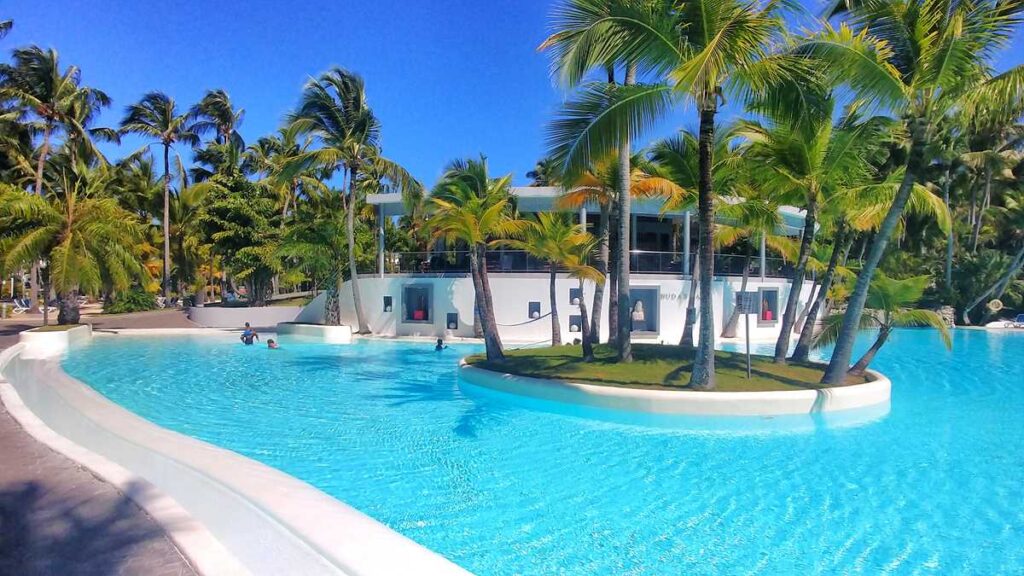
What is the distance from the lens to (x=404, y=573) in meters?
3.52

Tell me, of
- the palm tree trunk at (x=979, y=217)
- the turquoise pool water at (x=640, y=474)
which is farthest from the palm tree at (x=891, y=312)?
the palm tree trunk at (x=979, y=217)

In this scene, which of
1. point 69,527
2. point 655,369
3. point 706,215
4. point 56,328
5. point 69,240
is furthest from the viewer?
point 56,328

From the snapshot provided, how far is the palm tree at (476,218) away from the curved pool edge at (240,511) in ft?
26.4

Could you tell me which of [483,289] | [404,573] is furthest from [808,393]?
[404,573]

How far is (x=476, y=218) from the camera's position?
14453mm

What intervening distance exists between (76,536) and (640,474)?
5.73m

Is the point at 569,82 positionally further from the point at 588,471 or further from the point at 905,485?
the point at 905,485

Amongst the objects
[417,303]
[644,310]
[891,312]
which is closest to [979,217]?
[644,310]

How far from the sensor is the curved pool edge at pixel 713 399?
33.9ft

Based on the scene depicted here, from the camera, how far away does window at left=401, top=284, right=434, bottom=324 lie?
2467 cm

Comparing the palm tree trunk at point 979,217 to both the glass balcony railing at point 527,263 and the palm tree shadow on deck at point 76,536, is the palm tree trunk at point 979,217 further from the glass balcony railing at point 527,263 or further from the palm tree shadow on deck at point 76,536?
the palm tree shadow on deck at point 76,536

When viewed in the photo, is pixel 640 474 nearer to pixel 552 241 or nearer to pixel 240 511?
pixel 240 511

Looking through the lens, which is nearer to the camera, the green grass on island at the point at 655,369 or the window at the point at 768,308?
the green grass on island at the point at 655,369

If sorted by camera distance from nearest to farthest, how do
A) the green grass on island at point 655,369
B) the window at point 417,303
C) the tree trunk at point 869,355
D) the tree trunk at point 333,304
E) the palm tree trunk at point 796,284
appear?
the green grass on island at point 655,369
the tree trunk at point 869,355
the palm tree trunk at point 796,284
the window at point 417,303
the tree trunk at point 333,304
